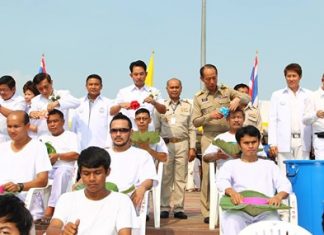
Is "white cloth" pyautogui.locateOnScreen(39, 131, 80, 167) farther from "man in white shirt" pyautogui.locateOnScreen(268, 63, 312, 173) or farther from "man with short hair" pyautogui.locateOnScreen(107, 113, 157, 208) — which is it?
"man in white shirt" pyautogui.locateOnScreen(268, 63, 312, 173)

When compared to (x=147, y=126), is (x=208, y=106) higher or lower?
higher

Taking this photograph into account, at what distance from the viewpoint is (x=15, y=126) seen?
179 inches

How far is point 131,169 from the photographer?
14.8 ft

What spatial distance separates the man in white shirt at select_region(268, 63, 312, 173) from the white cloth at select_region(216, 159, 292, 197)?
4.42ft

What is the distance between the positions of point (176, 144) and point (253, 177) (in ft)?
5.86

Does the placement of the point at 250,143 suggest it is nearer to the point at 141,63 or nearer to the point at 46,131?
the point at 141,63

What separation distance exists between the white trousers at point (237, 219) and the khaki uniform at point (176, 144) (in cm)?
179

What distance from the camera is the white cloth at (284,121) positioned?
228 inches

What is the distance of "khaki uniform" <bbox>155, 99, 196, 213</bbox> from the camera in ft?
19.8

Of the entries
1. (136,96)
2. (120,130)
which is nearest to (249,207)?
(120,130)

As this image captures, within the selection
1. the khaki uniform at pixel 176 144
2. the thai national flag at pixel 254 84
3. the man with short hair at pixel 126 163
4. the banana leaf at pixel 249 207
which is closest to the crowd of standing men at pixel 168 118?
the khaki uniform at pixel 176 144

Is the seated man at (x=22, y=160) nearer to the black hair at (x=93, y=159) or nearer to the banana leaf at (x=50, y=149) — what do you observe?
the banana leaf at (x=50, y=149)

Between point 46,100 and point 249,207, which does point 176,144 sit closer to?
point 46,100

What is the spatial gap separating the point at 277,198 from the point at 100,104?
8.56ft
